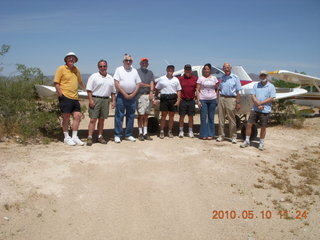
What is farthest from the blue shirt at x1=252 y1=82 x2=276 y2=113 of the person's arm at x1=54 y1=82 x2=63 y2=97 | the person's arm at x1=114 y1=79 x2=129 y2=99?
the person's arm at x1=54 y1=82 x2=63 y2=97

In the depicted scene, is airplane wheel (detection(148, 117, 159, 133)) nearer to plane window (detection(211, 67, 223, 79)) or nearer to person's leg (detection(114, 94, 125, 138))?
person's leg (detection(114, 94, 125, 138))

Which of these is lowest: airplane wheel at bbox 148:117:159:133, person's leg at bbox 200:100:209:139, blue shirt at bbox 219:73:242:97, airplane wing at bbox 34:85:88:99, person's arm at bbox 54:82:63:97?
airplane wheel at bbox 148:117:159:133

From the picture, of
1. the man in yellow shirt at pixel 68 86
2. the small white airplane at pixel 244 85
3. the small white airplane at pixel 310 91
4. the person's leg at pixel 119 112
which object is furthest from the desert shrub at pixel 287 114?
the man in yellow shirt at pixel 68 86

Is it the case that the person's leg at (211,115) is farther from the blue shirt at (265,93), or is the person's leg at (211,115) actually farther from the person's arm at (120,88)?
the person's arm at (120,88)

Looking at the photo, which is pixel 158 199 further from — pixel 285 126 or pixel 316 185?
pixel 285 126

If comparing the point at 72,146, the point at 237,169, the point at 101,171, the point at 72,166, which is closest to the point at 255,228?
the point at 237,169

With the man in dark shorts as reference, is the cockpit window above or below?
above

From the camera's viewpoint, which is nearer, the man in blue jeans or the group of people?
the group of people

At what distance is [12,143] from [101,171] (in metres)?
2.49

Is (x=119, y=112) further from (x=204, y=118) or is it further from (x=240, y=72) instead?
(x=240, y=72)

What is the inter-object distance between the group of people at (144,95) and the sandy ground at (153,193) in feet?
2.29

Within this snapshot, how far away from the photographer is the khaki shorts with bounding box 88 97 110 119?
6191 mm

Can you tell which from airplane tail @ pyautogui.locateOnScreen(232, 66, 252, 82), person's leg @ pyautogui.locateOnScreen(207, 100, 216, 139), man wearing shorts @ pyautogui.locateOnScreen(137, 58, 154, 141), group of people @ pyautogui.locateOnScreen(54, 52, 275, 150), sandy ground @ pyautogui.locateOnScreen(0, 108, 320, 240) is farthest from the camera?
airplane tail @ pyautogui.locateOnScreen(232, 66, 252, 82)

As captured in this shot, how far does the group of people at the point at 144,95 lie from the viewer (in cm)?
611
